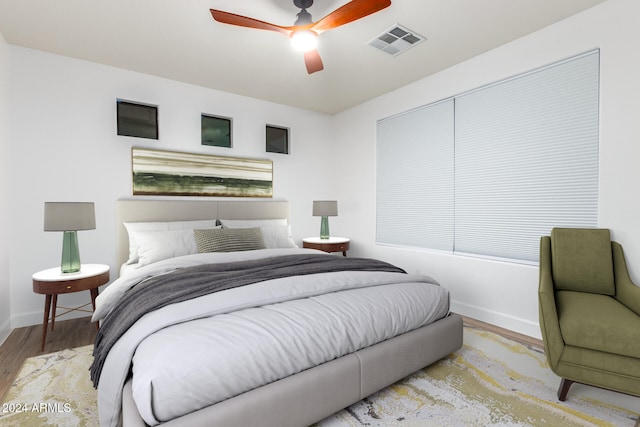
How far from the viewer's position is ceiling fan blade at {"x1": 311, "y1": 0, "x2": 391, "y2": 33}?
1826 millimetres

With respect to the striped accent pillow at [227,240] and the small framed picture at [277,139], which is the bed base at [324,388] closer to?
the striped accent pillow at [227,240]

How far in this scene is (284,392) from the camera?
140 cm

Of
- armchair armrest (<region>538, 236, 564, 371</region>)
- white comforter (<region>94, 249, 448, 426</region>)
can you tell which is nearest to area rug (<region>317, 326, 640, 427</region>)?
armchair armrest (<region>538, 236, 564, 371</region>)

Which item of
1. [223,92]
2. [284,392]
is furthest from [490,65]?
[284,392]

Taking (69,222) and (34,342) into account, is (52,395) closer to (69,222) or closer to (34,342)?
(34,342)

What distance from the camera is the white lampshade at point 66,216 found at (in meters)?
2.52

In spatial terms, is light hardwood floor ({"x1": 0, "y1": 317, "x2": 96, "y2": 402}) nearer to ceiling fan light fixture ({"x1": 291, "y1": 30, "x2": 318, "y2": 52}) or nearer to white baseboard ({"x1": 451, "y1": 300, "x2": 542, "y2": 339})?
ceiling fan light fixture ({"x1": 291, "y1": 30, "x2": 318, "y2": 52})

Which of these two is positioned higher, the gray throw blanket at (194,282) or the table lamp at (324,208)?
the table lamp at (324,208)

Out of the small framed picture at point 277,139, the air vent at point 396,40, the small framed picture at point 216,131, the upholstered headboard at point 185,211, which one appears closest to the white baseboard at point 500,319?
the upholstered headboard at point 185,211

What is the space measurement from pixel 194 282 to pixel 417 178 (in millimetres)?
2796

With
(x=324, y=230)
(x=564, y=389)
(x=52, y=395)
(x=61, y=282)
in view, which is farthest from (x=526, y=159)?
(x=61, y=282)

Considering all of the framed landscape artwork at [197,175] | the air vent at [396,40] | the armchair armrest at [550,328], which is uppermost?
the air vent at [396,40]

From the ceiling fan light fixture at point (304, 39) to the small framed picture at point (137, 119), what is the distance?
2.15 m

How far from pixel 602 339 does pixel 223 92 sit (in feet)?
13.4
